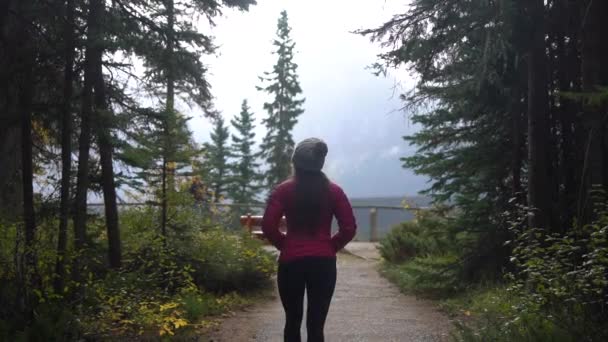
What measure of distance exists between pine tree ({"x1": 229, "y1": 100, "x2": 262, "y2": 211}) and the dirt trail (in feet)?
149

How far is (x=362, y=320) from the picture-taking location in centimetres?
868

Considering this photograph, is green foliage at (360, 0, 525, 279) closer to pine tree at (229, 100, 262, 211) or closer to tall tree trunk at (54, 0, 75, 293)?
tall tree trunk at (54, 0, 75, 293)

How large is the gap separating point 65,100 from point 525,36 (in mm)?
5427

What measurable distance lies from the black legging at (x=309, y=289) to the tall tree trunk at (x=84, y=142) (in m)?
3.41

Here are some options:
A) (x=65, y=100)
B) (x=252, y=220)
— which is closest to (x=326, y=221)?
(x=65, y=100)

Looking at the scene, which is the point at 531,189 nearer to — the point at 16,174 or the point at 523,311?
the point at 523,311

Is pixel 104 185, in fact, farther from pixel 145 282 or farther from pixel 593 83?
pixel 593 83

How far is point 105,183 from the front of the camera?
9.68m

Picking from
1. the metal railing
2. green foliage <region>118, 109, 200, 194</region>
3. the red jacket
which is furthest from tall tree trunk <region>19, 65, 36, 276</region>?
the metal railing

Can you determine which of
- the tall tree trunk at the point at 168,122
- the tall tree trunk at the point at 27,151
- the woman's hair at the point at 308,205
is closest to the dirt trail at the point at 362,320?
the tall tree trunk at the point at 168,122

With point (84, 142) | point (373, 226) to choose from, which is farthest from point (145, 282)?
point (373, 226)

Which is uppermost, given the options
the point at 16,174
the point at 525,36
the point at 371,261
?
the point at 525,36

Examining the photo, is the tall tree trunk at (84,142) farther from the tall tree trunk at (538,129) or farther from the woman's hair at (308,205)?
the tall tree trunk at (538,129)

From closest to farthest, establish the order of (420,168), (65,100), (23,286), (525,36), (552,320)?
1. (552,320)
2. (23,286)
3. (65,100)
4. (525,36)
5. (420,168)
